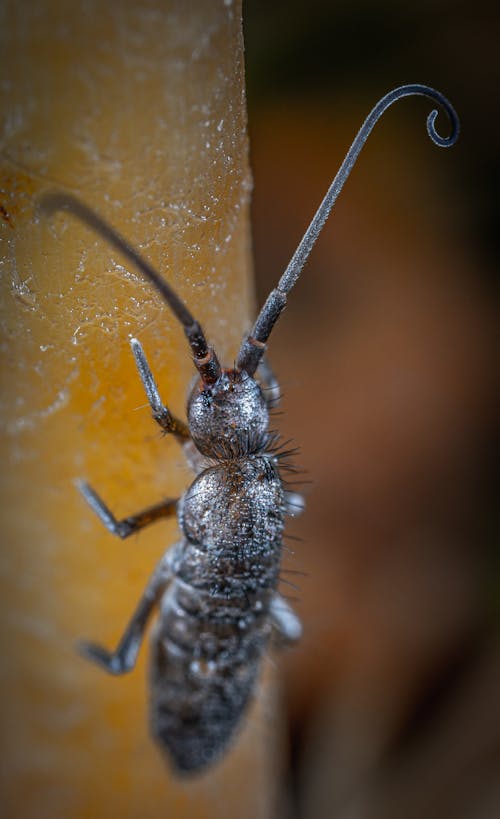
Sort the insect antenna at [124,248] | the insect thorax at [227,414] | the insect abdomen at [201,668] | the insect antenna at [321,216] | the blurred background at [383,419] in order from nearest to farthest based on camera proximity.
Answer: the insect antenna at [124,248] → the insect antenna at [321,216] → the insect thorax at [227,414] → the insect abdomen at [201,668] → the blurred background at [383,419]

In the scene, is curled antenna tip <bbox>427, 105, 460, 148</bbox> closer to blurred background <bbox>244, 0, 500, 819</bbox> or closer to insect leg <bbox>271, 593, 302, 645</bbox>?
insect leg <bbox>271, 593, 302, 645</bbox>

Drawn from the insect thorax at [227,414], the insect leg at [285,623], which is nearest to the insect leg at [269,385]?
the insect thorax at [227,414]

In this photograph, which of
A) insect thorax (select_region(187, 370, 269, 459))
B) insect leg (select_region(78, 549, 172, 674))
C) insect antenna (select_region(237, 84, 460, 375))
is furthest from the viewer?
insect leg (select_region(78, 549, 172, 674))

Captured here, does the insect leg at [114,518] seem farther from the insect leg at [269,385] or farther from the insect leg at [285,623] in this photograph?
the insect leg at [285,623]

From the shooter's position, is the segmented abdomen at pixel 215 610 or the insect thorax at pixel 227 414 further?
the segmented abdomen at pixel 215 610

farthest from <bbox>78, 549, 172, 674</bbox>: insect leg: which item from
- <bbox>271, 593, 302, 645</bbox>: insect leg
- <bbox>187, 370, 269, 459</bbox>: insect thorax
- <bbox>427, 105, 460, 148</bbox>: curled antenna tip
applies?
<bbox>427, 105, 460, 148</bbox>: curled antenna tip

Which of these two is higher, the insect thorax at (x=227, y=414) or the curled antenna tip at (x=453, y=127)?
the curled antenna tip at (x=453, y=127)

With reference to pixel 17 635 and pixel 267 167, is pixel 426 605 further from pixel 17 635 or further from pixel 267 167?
pixel 267 167
